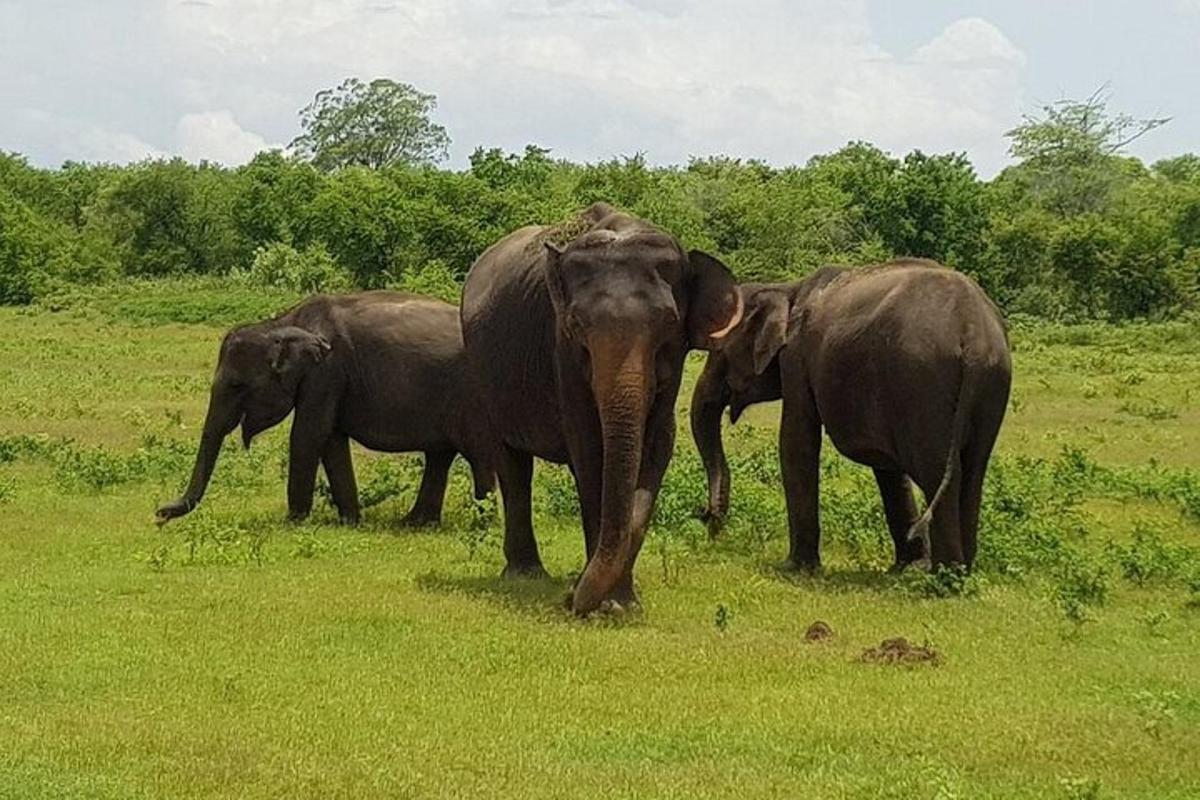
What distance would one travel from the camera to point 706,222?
205ft

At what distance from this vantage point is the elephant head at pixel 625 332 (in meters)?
10.8

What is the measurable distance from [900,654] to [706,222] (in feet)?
174

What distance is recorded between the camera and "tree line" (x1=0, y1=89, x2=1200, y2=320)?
53.9 meters

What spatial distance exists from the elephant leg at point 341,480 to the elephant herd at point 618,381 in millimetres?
20

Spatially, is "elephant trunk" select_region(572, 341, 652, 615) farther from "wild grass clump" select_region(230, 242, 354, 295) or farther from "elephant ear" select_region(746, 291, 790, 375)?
"wild grass clump" select_region(230, 242, 354, 295)

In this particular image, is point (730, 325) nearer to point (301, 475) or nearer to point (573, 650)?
point (573, 650)

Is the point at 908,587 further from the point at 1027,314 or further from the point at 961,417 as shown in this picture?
the point at 1027,314

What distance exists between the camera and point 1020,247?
58.4m

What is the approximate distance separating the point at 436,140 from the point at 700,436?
86316 millimetres

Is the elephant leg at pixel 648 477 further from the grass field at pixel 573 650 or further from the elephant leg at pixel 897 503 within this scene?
the elephant leg at pixel 897 503

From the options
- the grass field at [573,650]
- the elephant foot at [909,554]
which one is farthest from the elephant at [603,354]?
the elephant foot at [909,554]

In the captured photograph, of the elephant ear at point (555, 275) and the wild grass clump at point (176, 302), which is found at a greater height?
the elephant ear at point (555, 275)

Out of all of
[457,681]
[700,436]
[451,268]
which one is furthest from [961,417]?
[451,268]

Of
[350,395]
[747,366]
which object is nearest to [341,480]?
[350,395]
